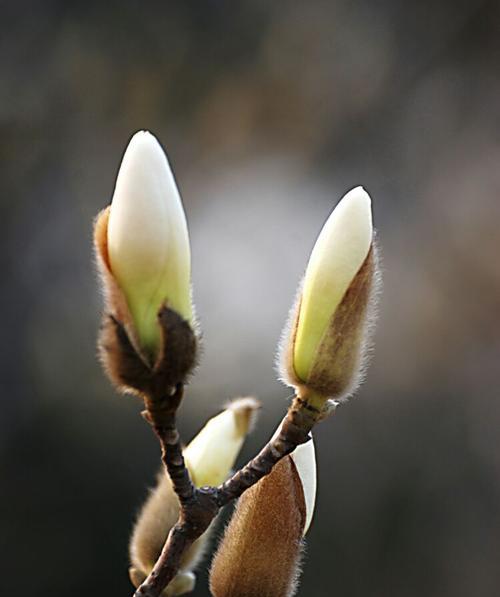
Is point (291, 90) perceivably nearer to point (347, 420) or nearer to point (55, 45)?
point (55, 45)

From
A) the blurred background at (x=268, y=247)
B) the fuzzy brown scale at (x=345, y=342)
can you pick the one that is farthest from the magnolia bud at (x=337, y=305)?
the blurred background at (x=268, y=247)

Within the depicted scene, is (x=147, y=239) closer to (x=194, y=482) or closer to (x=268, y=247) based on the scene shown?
(x=194, y=482)

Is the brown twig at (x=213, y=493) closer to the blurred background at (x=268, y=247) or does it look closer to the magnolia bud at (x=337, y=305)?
the magnolia bud at (x=337, y=305)

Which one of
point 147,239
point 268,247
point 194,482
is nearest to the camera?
point 147,239

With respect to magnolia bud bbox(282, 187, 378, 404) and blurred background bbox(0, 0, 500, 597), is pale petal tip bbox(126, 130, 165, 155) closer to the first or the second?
magnolia bud bbox(282, 187, 378, 404)

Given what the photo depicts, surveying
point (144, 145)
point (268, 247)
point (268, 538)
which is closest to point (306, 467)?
point (268, 538)
